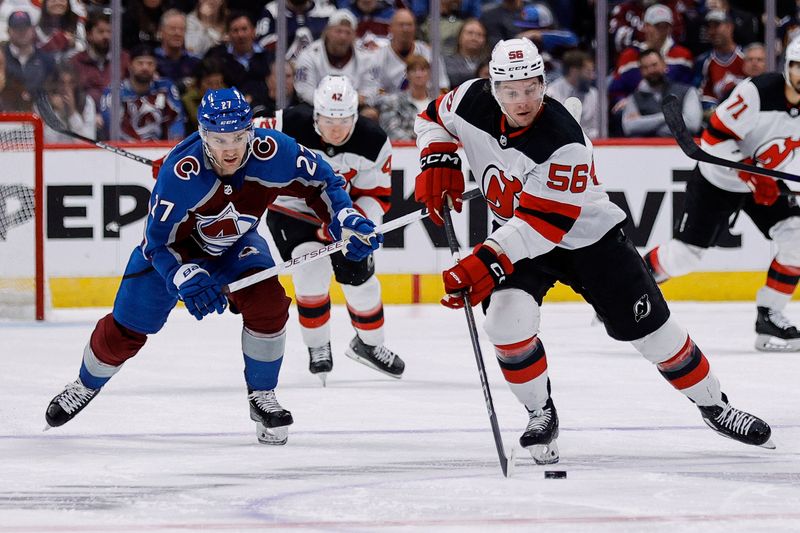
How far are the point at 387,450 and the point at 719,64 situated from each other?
453 centimetres

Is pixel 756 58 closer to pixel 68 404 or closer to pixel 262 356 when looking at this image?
pixel 262 356

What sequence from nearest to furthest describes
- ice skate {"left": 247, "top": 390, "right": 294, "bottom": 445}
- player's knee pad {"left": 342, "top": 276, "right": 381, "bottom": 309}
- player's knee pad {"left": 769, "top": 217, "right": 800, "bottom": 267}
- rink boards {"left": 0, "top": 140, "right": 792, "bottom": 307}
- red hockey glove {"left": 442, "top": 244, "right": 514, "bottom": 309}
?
red hockey glove {"left": 442, "top": 244, "right": 514, "bottom": 309}
ice skate {"left": 247, "top": 390, "right": 294, "bottom": 445}
player's knee pad {"left": 342, "top": 276, "right": 381, "bottom": 309}
player's knee pad {"left": 769, "top": 217, "right": 800, "bottom": 267}
rink boards {"left": 0, "top": 140, "right": 792, "bottom": 307}

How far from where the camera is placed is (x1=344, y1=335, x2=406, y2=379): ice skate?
4973mm

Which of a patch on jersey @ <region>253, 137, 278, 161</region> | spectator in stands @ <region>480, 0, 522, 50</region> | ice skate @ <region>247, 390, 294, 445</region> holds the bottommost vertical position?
ice skate @ <region>247, 390, 294, 445</region>

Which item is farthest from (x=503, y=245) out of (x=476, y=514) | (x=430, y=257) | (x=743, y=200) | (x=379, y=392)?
(x=430, y=257)

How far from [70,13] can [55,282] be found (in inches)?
52.1

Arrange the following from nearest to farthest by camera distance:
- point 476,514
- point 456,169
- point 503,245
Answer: point 476,514 → point 503,245 → point 456,169

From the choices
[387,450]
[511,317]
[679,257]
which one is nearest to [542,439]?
[511,317]

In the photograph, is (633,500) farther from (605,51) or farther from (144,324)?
(605,51)

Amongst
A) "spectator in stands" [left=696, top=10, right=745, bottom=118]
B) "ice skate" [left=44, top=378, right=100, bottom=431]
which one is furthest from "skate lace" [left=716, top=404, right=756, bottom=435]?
"spectator in stands" [left=696, top=10, right=745, bottom=118]

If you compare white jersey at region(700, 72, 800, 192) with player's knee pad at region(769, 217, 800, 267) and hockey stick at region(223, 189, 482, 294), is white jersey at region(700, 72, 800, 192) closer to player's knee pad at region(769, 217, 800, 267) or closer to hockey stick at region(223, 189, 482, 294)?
player's knee pad at region(769, 217, 800, 267)

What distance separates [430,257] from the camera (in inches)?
282

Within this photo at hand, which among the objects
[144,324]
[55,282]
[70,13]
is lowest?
[55,282]

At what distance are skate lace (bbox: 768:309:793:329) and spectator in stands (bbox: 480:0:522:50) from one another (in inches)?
91.2
